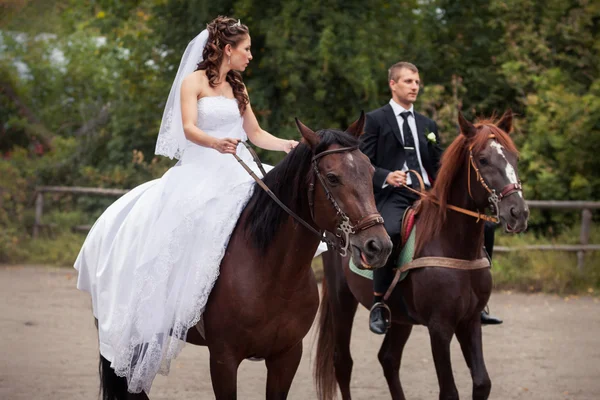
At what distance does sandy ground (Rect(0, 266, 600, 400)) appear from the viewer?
7625mm

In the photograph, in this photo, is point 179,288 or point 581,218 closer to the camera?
point 179,288

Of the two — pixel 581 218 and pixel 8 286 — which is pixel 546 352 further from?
pixel 8 286

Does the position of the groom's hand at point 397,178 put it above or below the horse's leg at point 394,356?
above

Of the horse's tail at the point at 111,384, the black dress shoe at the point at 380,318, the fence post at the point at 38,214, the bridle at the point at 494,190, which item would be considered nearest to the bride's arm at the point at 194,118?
the horse's tail at the point at 111,384

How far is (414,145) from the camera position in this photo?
6918 millimetres

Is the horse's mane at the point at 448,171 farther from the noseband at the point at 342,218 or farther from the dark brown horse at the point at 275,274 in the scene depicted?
the noseband at the point at 342,218

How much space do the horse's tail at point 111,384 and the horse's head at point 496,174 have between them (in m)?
2.79

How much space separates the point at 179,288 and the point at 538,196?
487 inches

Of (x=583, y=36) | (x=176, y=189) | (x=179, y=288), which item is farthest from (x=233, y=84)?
(x=583, y=36)

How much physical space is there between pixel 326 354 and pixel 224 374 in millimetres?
2658

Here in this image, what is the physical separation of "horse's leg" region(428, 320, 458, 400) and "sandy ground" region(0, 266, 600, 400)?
5.52 feet

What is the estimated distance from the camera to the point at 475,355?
5.99 meters

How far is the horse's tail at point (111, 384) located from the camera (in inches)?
219

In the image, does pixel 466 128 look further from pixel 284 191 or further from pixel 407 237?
pixel 284 191
